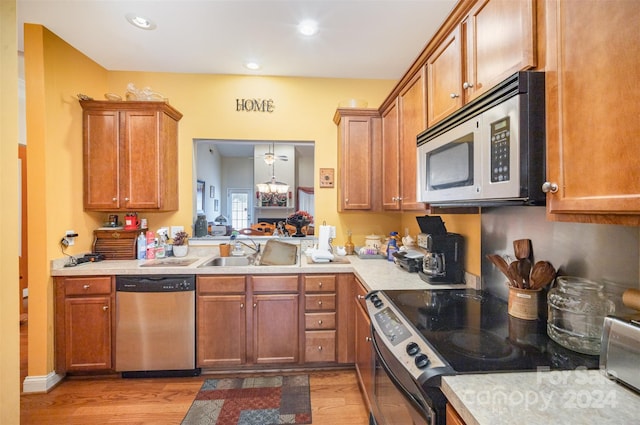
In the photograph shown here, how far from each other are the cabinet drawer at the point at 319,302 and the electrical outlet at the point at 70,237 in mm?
2049

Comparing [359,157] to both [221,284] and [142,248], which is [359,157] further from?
[142,248]

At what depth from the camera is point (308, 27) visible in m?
2.16

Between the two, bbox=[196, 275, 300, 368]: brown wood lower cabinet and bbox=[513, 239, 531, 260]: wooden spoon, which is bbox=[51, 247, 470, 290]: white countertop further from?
bbox=[513, 239, 531, 260]: wooden spoon

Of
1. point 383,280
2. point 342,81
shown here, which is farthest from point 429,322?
point 342,81

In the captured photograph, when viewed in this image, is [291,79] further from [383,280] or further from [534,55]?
[534,55]

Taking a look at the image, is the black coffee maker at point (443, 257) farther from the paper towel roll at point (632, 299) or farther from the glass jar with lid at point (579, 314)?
the paper towel roll at point (632, 299)

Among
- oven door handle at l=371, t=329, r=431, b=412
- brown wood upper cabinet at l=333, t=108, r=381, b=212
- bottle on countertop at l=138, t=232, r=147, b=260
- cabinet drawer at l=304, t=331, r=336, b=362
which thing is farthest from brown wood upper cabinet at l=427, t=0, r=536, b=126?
bottle on countertop at l=138, t=232, r=147, b=260

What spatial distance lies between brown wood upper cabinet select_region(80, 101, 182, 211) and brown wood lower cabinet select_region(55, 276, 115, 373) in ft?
2.33

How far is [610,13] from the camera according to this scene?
673 millimetres

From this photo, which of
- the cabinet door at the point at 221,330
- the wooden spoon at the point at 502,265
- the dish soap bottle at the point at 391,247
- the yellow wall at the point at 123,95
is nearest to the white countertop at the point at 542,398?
the wooden spoon at the point at 502,265

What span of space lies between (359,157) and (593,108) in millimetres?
2062

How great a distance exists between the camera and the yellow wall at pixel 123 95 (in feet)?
7.18

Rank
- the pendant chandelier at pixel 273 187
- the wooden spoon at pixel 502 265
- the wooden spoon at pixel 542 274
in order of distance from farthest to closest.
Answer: the pendant chandelier at pixel 273 187 < the wooden spoon at pixel 502 265 < the wooden spoon at pixel 542 274

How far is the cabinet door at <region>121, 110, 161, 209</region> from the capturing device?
8.48 ft
